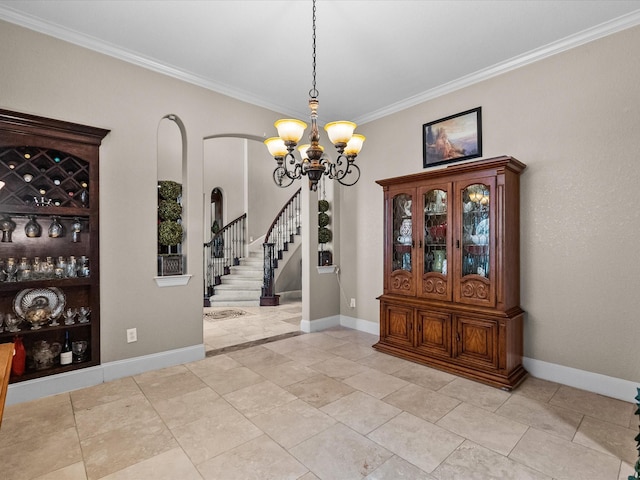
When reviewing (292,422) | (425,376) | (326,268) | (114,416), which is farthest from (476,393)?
(114,416)

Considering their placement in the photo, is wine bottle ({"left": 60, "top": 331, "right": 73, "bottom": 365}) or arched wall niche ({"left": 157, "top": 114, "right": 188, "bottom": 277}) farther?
arched wall niche ({"left": 157, "top": 114, "right": 188, "bottom": 277})

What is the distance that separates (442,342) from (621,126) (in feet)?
8.34

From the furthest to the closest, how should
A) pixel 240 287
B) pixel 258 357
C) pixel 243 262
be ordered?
pixel 243 262 → pixel 240 287 → pixel 258 357

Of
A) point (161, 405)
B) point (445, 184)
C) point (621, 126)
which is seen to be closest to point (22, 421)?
point (161, 405)

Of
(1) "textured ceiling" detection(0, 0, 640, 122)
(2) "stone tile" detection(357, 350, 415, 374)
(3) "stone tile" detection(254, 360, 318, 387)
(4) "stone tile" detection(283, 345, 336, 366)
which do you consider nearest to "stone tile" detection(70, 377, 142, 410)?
(3) "stone tile" detection(254, 360, 318, 387)

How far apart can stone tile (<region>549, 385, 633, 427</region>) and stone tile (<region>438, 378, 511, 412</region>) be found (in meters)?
0.42

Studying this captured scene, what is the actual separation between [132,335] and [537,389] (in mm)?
3915

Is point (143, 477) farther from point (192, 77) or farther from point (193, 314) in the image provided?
point (192, 77)

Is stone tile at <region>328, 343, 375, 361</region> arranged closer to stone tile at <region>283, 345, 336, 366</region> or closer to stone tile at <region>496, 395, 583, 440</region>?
stone tile at <region>283, 345, 336, 366</region>

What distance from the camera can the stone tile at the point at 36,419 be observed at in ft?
7.92

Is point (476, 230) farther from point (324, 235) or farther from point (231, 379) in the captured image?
point (231, 379)

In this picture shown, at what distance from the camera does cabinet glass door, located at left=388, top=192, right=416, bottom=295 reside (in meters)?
4.00

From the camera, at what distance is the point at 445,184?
3.67 metres

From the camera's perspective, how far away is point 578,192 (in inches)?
125
